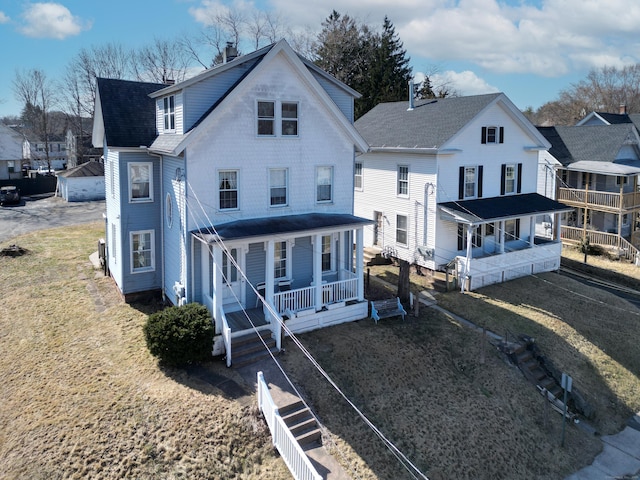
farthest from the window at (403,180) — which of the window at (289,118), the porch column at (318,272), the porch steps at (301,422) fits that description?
the porch steps at (301,422)

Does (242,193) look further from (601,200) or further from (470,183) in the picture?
(601,200)

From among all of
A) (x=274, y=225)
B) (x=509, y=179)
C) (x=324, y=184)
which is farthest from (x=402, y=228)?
(x=274, y=225)

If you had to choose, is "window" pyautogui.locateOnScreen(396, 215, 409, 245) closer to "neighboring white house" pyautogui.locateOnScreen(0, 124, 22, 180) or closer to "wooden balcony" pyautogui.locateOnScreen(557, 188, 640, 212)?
"wooden balcony" pyautogui.locateOnScreen(557, 188, 640, 212)

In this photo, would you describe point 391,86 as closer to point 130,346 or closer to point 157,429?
point 130,346

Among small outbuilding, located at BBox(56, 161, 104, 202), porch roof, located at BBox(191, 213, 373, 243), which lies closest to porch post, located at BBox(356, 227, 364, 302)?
porch roof, located at BBox(191, 213, 373, 243)

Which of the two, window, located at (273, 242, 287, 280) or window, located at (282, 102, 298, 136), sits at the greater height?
window, located at (282, 102, 298, 136)

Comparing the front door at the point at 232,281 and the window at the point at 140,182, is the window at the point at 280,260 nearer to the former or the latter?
the front door at the point at 232,281
